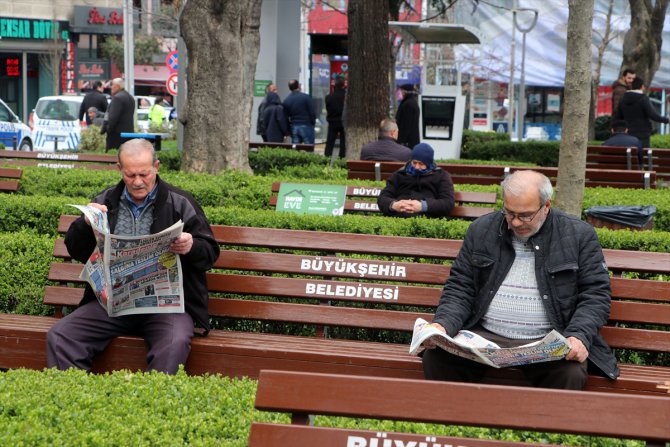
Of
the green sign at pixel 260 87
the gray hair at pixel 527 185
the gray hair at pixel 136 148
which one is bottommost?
the gray hair at pixel 527 185

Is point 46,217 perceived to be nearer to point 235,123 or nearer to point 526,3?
point 235,123

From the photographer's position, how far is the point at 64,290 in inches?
265

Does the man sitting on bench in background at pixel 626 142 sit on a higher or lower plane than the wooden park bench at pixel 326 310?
higher

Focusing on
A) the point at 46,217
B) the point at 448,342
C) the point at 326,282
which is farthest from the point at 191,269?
the point at 46,217

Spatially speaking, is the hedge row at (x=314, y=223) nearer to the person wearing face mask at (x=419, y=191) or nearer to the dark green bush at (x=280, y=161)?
the person wearing face mask at (x=419, y=191)

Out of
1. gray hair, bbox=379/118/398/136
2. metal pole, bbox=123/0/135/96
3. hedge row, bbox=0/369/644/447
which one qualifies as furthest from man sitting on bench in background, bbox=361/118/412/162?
metal pole, bbox=123/0/135/96

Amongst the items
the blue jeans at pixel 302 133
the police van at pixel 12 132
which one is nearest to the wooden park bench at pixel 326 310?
the blue jeans at pixel 302 133

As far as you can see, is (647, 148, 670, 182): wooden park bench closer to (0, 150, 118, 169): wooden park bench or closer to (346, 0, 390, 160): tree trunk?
(346, 0, 390, 160): tree trunk

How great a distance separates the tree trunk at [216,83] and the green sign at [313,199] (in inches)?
130

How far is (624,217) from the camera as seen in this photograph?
362 inches

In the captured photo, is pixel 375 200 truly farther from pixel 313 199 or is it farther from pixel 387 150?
pixel 387 150

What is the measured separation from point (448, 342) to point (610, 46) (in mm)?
37179

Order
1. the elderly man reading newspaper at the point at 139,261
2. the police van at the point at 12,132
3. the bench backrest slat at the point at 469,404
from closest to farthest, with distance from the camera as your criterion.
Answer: the bench backrest slat at the point at 469,404, the elderly man reading newspaper at the point at 139,261, the police van at the point at 12,132

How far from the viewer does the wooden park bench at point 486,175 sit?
40.4ft
